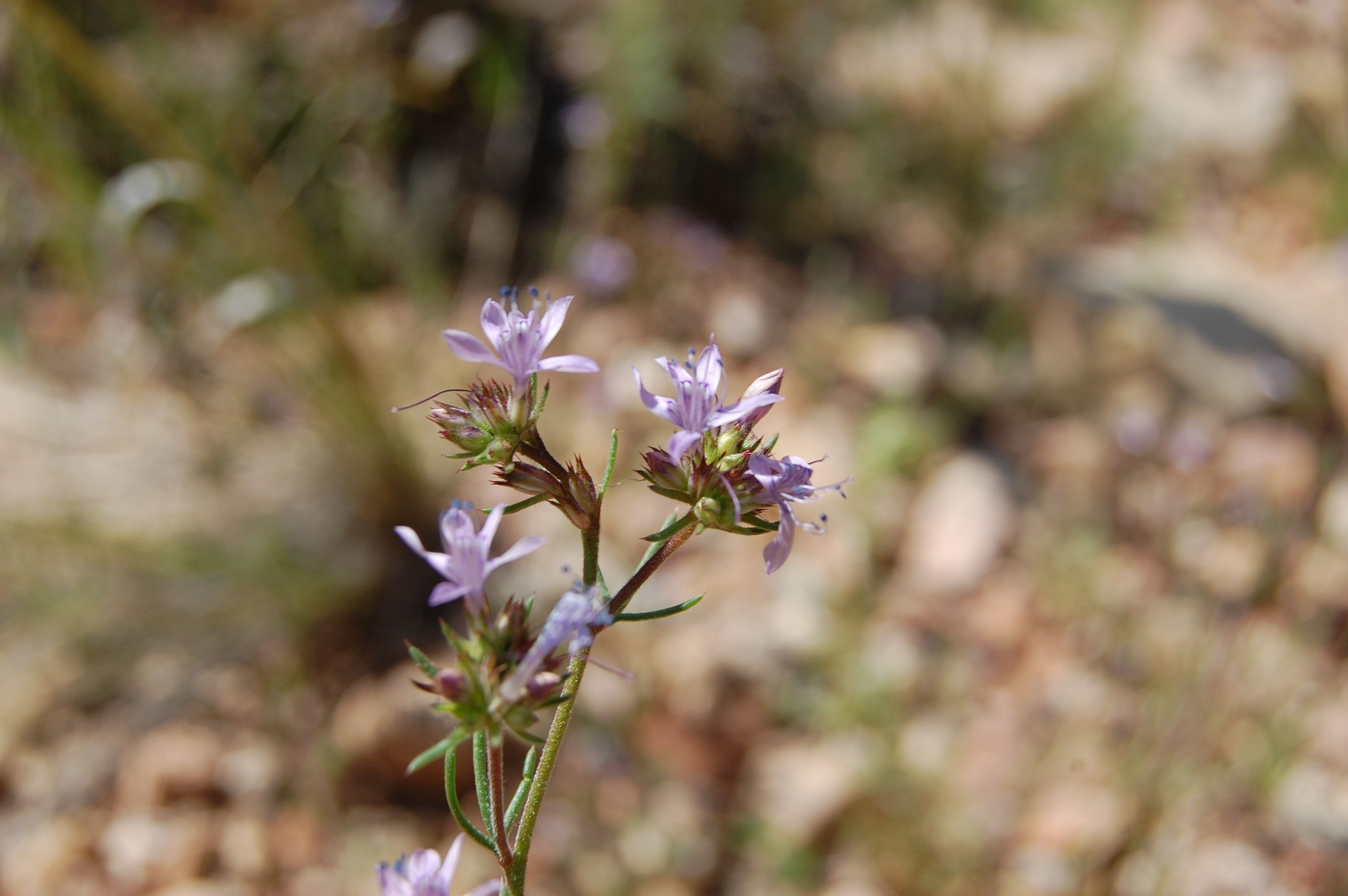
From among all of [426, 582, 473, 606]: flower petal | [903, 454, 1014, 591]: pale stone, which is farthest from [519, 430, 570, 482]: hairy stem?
[903, 454, 1014, 591]: pale stone

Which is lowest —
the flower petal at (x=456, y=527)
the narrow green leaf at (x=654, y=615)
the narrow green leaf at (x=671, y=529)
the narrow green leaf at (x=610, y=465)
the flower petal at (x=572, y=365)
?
the narrow green leaf at (x=654, y=615)

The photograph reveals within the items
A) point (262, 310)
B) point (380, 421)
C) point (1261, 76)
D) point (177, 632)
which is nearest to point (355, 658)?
point (177, 632)

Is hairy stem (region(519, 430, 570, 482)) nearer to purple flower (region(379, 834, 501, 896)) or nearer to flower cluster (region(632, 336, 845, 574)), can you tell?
flower cluster (region(632, 336, 845, 574))

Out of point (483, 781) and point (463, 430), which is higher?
point (463, 430)

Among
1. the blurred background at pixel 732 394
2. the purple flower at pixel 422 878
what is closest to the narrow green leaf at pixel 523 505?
the purple flower at pixel 422 878

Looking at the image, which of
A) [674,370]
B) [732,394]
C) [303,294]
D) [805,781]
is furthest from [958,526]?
[674,370]

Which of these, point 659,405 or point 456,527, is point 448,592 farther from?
point 659,405

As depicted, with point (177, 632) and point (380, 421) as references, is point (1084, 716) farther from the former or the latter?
point (177, 632)

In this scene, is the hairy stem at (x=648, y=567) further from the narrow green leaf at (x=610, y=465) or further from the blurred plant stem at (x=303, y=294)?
the blurred plant stem at (x=303, y=294)
